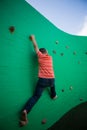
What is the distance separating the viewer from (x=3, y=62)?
2.58 metres

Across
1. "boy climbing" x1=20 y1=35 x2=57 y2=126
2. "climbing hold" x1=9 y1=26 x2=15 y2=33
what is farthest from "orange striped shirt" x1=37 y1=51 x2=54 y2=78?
"climbing hold" x1=9 y1=26 x2=15 y2=33

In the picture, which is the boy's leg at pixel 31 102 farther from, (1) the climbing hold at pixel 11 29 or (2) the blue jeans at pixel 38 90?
(1) the climbing hold at pixel 11 29

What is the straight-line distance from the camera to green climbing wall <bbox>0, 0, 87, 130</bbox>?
2609 millimetres

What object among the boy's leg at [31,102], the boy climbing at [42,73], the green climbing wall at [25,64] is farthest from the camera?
the boy climbing at [42,73]

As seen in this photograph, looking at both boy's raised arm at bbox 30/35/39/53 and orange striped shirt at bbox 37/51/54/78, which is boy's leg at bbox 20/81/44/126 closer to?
orange striped shirt at bbox 37/51/54/78

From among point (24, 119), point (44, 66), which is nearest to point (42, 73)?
point (44, 66)

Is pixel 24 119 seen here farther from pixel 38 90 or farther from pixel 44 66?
pixel 44 66

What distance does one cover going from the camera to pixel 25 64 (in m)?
2.84

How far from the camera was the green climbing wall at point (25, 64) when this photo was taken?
8.56 ft

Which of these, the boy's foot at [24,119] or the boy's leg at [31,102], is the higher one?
the boy's leg at [31,102]

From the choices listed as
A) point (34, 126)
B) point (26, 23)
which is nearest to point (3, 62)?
point (26, 23)

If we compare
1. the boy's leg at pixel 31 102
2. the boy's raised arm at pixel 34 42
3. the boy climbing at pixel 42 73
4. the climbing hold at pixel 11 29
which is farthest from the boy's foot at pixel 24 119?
the climbing hold at pixel 11 29

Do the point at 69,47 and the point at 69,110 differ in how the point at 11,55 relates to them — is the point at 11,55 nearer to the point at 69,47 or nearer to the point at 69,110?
the point at 69,47

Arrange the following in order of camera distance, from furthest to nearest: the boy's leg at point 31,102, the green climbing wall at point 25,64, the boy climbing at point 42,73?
1. the boy climbing at point 42,73
2. the boy's leg at point 31,102
3. the green climbing wall at point 25,64
